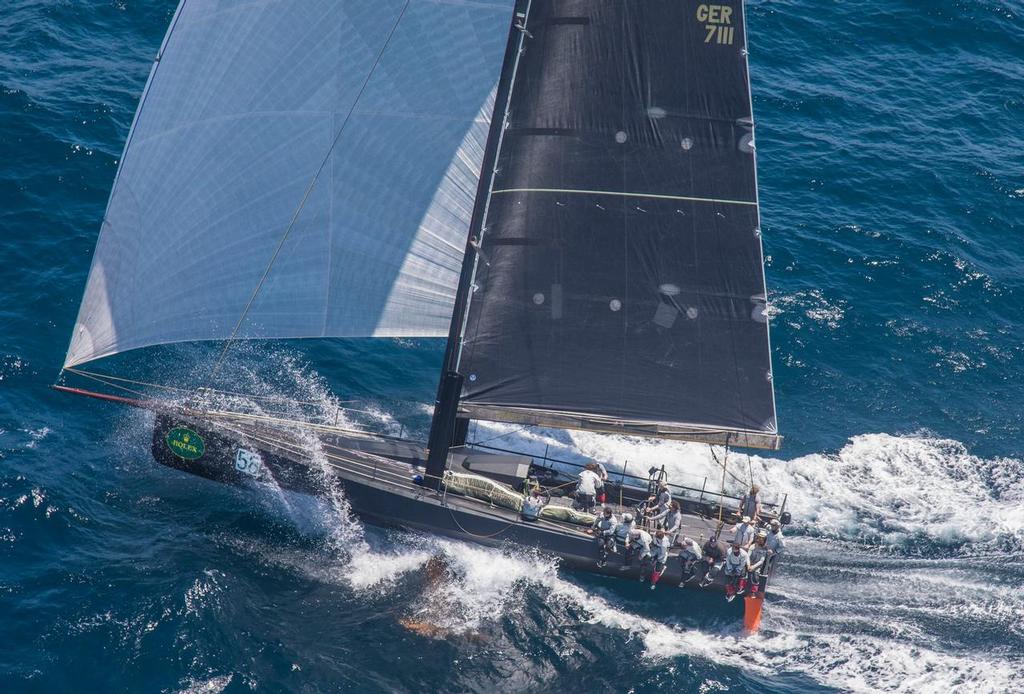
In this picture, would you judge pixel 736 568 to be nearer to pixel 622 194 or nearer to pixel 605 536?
pixel 605 536

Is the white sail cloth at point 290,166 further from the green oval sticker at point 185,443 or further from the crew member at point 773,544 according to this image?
the crew member at point 773,544

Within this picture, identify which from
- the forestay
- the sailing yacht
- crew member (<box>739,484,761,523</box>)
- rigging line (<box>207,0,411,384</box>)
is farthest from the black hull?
rigging line (<box>207,0,411,384</box>)

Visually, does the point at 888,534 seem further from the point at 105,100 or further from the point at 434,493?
the point at 105,100

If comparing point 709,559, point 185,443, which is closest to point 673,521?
point 709,559

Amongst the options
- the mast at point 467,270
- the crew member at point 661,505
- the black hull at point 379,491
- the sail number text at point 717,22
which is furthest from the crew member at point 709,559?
the sail number text at point 717,22

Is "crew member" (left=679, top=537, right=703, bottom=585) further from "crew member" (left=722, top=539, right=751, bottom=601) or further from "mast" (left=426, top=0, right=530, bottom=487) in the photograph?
"mast" (left=426, top=0, right=530, bottom=487)

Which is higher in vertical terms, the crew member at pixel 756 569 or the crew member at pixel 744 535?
the crew member at pixel 744 535

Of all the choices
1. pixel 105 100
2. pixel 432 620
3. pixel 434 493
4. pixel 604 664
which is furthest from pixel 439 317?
pixel 105 100
